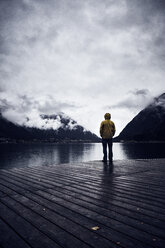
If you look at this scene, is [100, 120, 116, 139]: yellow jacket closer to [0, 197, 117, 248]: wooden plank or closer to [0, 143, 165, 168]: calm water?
[0, 197, 117, 248]: wooden plank

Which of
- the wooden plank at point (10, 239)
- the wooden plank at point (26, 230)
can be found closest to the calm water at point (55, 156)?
the wooden plank at point (26, 230)

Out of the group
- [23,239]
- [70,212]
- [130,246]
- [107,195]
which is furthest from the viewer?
[107,195]

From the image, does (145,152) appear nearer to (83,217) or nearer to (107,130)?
(107,130)

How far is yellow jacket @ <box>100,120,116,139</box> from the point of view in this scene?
403 inches

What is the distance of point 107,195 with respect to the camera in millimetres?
4207

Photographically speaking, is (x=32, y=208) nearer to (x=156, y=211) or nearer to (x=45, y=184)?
(x=45, y=184)

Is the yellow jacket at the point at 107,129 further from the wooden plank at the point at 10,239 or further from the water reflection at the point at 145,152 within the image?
the water reflection at the point at 145,152

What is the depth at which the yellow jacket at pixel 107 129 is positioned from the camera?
1023 cm

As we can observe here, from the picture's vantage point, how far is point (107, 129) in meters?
10.2

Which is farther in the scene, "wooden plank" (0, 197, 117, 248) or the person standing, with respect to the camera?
the person standing

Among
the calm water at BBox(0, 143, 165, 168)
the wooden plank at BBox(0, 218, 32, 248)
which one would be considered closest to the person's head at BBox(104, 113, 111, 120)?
the wooden plank at BBox(0, 218, 32, 248)

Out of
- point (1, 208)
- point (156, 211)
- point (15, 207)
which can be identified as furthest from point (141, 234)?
point (1, 208)

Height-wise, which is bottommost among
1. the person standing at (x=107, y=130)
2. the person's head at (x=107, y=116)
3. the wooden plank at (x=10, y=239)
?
the wooden plank at (x=10, y=239)

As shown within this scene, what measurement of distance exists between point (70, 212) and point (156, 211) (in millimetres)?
1676
